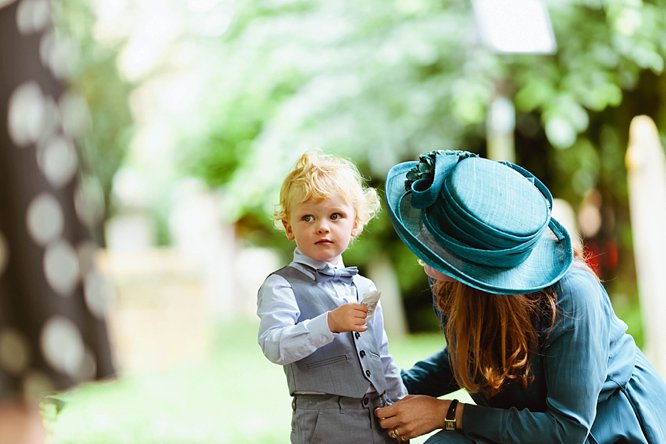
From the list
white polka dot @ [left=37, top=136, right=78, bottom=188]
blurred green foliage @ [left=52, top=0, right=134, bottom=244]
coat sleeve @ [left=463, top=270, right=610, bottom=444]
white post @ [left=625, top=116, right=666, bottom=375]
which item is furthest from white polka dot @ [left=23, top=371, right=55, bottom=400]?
blurred green foliage @ [left=52, top=0, right=134, bottom=244]

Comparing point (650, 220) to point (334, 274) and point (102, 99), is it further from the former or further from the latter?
point (102, 99)

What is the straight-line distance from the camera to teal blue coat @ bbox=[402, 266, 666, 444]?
5.38 feet

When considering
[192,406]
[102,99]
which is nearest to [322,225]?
[192,406]

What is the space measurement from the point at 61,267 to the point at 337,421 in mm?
617

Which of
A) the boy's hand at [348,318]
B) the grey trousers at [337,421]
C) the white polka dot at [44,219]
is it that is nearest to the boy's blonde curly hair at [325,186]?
the boy's hand at [348,318]

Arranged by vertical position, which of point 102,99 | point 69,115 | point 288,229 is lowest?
point 288,229

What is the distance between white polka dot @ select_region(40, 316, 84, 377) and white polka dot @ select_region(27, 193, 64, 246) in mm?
146

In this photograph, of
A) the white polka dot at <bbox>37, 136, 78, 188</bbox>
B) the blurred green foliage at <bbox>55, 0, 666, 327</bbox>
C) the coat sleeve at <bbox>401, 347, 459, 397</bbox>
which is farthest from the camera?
the blurred green foliage at <bbox>55, 0, 666, 327</bbox>

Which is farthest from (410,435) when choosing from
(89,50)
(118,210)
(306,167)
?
(118,210)

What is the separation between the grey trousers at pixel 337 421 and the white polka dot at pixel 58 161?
25.4 inches

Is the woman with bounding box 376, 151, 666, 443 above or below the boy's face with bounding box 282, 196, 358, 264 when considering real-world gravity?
below

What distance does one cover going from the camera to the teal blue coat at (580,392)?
1.64 m

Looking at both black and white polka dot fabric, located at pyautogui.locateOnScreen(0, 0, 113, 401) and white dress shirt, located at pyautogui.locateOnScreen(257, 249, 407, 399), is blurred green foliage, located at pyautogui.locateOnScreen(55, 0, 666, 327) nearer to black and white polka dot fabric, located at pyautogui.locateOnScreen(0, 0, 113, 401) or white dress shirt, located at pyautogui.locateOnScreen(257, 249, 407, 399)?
white dress shirt, located at pyautogui.locateOnScreen(257, 249, 407, 399)

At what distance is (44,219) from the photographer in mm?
1561
